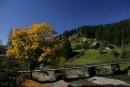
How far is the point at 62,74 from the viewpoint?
260ft

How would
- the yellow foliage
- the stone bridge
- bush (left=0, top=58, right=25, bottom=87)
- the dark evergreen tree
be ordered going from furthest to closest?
the dark evergreen tree
the stone bridge
the yellow foliage
bush (left=0, top=58, right=25, bottom=87)

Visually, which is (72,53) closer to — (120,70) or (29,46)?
(120,70)

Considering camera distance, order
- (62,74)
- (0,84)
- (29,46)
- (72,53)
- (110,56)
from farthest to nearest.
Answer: (72,53), (110,56), (62,74), (29,46), (0,84)

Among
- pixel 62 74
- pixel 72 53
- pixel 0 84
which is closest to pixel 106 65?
pixel 62 74

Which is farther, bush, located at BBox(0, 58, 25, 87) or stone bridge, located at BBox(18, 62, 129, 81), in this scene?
stone bridge, located at BBox(18, 62, 129, 81)

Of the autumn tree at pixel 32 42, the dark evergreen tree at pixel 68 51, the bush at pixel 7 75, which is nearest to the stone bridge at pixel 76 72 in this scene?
the autumn tree at pixel 32 42

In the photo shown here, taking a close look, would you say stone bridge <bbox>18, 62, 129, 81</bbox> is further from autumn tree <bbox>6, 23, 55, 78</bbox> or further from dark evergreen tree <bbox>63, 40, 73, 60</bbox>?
dark evergreen tree <bbox>63, 40, 73, 60</bbox>

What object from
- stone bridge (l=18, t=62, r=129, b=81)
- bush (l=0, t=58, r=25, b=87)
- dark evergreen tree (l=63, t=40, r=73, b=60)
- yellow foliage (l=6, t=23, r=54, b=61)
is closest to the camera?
bush (l=0, t=58, r=25, b=87)

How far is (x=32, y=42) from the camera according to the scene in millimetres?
54188

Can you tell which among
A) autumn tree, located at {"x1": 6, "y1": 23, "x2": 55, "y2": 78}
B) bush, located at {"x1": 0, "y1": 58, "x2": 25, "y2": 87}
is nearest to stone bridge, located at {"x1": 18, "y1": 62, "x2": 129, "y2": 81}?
autumn tree, located at {"x1": 6, "y1": 23, "x2": 55, "y2": 78}

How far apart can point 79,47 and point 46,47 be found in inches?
4891

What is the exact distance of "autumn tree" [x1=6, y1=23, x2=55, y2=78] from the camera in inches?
2136

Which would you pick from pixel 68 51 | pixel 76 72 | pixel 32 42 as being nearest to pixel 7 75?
pixel 32 42

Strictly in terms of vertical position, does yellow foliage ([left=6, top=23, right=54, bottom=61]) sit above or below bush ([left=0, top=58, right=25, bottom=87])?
above
